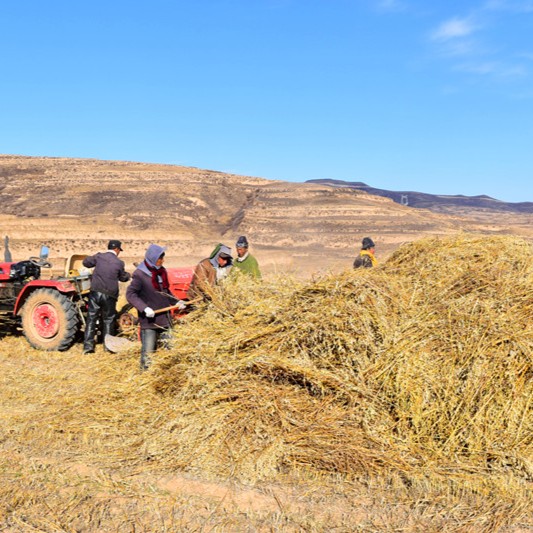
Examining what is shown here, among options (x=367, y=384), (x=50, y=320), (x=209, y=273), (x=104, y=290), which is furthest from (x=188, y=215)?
(x=367, y=384)

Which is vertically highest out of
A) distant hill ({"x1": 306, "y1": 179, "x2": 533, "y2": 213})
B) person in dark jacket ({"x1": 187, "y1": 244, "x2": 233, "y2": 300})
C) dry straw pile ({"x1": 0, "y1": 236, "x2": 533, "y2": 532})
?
distant hill ({"x1": 306, "y1": 179, "x2": 533, "y2": 213})

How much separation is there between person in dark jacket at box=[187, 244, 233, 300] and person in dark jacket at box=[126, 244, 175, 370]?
0.34 m

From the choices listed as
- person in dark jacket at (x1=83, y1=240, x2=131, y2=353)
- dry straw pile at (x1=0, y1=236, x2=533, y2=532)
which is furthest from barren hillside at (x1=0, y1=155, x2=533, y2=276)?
dry straw pile at (x1=0, y1=236, x2=533, y2=532)

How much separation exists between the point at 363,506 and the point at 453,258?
2.87 m

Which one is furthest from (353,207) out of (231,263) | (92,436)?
(92,436)

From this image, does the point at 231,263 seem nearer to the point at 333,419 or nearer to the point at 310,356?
the point at 310,356

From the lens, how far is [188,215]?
34.9 metres

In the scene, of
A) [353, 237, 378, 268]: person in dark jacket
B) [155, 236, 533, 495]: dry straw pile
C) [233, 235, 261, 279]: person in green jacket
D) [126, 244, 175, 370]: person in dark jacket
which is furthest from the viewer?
[353, 237, 378, 268]: person in dark jacket

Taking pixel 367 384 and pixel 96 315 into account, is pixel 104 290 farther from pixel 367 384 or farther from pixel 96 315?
pixel 367 384

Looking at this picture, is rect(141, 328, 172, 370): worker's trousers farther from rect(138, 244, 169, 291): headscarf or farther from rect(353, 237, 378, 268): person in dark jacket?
rect(353, 237, 378, 268): person in dark jacket

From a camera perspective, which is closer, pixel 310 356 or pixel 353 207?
pixel 310 356

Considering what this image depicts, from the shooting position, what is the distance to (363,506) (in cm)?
348

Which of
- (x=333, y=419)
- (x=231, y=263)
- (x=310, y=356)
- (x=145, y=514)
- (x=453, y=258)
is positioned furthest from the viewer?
(x=231, y=263)

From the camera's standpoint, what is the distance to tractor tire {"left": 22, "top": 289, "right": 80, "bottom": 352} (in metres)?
7.58
